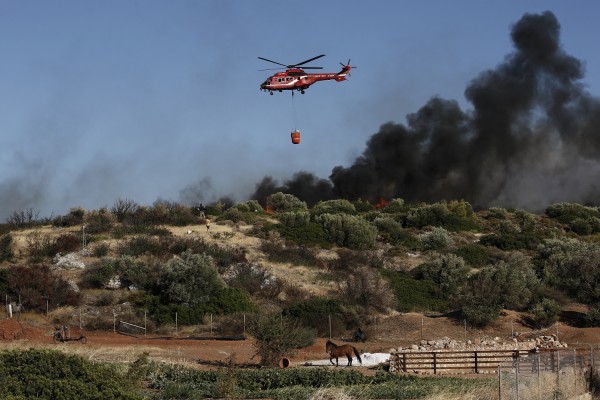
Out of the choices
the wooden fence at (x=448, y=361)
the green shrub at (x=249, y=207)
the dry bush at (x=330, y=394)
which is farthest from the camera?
the green shrub at (x=249, y=207)

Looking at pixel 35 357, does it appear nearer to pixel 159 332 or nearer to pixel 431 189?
pixel 159 332

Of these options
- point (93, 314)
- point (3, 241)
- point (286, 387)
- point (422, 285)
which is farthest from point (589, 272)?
point (3, 241)

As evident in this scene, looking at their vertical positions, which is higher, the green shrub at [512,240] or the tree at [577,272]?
the green shrub at [512,240]

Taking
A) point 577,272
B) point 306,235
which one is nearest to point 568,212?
point 306,235

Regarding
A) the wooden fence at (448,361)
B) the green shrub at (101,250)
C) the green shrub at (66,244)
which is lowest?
the wooden fence at (448,361)

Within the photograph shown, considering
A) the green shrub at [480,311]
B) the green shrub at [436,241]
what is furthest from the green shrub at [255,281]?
the green shrub at [436,241]

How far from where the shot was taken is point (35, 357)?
19.1m

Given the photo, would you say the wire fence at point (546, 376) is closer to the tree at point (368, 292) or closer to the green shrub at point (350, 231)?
the tree at point (368, 292)

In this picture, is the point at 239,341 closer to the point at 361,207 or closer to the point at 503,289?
the point at 503,289

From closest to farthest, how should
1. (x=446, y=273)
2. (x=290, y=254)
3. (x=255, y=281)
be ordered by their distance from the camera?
(x=255, y=281), (x=446, y=273), (x=290, y=254)

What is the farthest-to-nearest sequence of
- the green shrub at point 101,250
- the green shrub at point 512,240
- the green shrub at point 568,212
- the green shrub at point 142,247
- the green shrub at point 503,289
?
the green shrub at point 568,212
the green shrub at point 512,240
the green shrub at point 142,247
the green shrub at point 101,250
the green shrub at point 503,289

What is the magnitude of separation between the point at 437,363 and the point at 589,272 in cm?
2052

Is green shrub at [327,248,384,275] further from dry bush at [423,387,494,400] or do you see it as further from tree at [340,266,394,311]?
dry bush at [423,387,494,400]

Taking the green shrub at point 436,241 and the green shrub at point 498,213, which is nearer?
the green shrub at point 436,241
